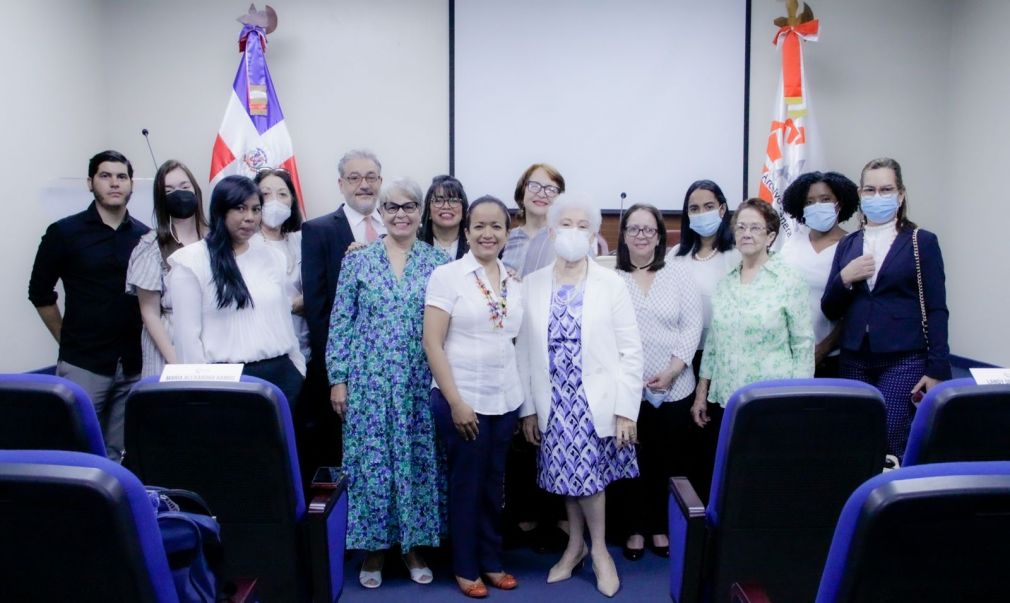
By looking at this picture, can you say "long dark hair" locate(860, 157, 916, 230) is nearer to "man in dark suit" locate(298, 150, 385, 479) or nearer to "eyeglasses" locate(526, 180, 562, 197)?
"eyeglasses" locate(526, 180, 562, 197)

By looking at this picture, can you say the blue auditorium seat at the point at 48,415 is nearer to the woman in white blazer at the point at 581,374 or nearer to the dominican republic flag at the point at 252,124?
the woman in white blazer at the point at 581,374

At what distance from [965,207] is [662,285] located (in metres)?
3.61

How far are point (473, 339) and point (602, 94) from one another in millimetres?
3286

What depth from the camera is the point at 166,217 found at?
287cm

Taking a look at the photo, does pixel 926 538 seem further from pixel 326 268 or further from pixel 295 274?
pixel 295 274

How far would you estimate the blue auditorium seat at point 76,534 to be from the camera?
0.95 m

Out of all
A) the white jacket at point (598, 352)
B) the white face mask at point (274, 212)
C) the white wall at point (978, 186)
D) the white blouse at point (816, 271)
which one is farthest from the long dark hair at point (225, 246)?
the white wall at point (978, 186)

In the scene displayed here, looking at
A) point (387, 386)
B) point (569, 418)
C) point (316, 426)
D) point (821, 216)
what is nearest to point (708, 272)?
point (821, 216)

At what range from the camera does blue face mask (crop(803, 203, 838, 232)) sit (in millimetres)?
3055

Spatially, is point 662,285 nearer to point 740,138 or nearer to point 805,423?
point 805,423

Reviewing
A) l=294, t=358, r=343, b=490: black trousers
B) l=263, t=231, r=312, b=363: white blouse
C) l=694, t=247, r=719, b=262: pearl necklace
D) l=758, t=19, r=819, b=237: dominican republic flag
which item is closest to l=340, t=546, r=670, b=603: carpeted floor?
l=294, t=358, r=343, b=490: black trousers

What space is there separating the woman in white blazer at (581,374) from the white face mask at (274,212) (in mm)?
1350

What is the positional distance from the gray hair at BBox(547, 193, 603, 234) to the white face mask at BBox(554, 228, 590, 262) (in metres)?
0.08

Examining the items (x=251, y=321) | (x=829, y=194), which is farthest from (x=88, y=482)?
(x=829, y=194)
